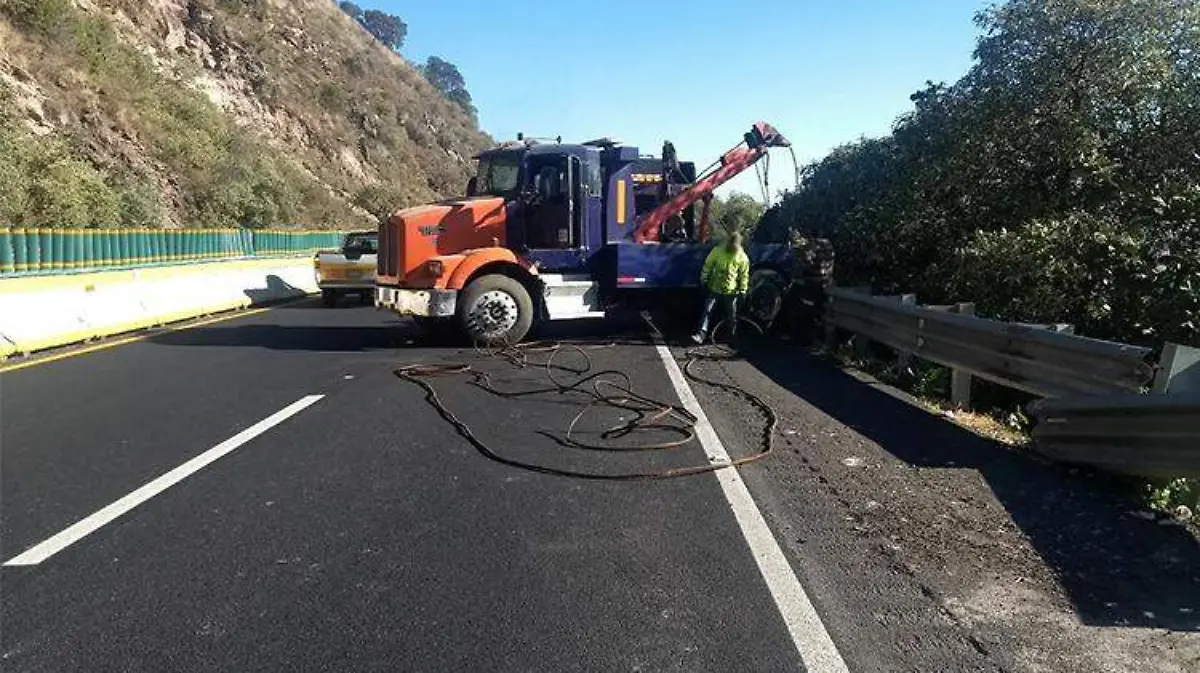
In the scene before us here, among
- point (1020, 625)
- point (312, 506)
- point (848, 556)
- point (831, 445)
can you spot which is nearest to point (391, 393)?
point (312, 506)

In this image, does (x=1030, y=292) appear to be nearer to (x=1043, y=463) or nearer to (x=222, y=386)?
(x=1043, y=463)

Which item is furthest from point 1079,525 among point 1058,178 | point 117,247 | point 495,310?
point 117,247

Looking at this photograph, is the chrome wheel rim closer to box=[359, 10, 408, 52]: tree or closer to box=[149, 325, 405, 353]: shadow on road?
box=[149, 325, 405, 353]: shadow on road

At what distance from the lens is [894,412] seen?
827 cm

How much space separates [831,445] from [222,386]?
6.22m

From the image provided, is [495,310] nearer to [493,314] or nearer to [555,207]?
[493,314]

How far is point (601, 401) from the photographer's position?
880 centimetres

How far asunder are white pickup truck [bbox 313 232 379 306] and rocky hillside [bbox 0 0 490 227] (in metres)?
6.40

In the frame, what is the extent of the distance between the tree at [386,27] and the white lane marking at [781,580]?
10269cm

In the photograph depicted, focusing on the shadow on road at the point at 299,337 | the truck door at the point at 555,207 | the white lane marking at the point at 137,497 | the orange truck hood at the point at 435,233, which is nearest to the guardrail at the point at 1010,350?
the truck door at the point at 555,207

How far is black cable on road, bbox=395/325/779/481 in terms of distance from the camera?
6523 mm

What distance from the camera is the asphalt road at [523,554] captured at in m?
3.77

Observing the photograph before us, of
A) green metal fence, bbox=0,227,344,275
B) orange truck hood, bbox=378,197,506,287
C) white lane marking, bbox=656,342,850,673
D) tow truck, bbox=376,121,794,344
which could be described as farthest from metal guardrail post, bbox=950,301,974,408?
green metal fence, bbox=0,227,344,275

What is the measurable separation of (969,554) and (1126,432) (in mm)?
1643
